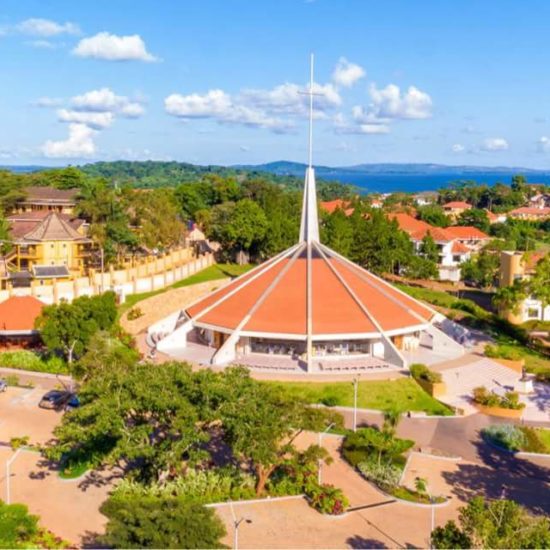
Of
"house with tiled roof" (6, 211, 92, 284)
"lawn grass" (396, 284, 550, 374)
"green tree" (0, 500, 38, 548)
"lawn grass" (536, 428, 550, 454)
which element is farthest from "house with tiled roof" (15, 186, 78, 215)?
"green tree" (0, 500, 38, 548)

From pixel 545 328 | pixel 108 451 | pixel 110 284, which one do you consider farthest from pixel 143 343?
pixel 545 328

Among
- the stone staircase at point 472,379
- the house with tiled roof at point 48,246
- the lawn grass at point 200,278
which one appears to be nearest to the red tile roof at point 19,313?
the lawn grass at point 200,278

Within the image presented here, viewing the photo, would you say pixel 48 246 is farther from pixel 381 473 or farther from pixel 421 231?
pixel 421 231

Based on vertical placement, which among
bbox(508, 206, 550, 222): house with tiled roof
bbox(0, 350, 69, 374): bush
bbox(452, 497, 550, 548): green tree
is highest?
bbox(508, 206, 550, 222): house with tiled roof

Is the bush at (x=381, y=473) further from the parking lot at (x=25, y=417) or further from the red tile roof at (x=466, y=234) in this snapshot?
the red tile roof at (x=466, y=234)

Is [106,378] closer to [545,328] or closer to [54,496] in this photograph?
[54,496]

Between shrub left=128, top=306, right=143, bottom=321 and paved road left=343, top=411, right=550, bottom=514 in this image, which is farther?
shrub left=128, top=306, right=143, bottom=321

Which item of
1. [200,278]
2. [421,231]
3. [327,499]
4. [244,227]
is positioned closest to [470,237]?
[421,231]

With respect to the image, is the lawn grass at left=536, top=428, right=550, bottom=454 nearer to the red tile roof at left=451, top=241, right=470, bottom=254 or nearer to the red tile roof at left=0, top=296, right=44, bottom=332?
the red tile roof at left=0, top=296, right=44, bottom=332
